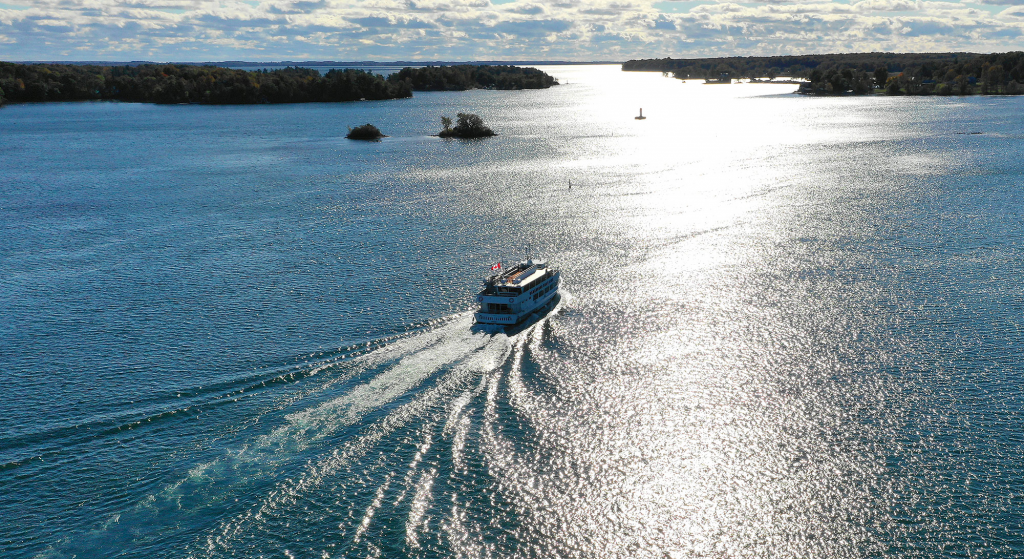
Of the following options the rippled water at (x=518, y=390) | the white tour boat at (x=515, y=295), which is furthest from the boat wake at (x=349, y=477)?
the white tour boat at (x=515, y=295)

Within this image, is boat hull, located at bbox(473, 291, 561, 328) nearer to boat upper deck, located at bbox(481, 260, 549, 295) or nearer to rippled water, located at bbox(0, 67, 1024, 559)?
rippled water, located at bbox(0, 67, 1024, 559)

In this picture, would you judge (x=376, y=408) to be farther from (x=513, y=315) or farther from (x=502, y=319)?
(x=513, y=315)

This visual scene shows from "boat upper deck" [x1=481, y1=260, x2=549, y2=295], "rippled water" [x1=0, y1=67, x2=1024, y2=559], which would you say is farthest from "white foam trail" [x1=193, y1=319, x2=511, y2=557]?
"boat upper deck" [x1=481, y1=260, x2=549, y2=295]

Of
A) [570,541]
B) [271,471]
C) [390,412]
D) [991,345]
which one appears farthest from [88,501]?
[991,345]

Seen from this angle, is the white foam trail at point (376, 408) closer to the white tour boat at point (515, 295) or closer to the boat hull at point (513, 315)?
the boat hull at point (513, 315)

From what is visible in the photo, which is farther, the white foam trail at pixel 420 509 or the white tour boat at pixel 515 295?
→ the white tour boat at pixel 515 295

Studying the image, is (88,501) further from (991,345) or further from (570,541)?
(991,345)

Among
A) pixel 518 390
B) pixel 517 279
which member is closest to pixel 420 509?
pixel 518 390
